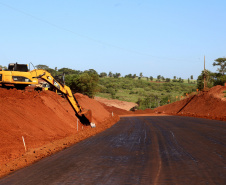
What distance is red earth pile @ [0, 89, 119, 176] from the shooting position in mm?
14953

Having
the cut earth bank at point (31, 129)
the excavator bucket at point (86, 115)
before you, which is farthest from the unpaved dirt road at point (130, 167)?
the excavator bucket at point (86, 115)

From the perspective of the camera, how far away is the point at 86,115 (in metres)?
31.8

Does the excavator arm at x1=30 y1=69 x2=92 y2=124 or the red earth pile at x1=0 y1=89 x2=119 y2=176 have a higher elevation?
the excavator arm at x1=30 y1=69 x2=92 y2=124

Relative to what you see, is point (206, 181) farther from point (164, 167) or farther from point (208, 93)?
point (208, 93)

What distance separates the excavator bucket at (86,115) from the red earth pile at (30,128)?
44.7 inches

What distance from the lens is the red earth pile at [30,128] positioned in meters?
15.0

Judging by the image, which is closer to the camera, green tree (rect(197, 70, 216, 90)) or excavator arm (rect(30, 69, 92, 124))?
excavator arm (rect(30, 69, 92, 124))

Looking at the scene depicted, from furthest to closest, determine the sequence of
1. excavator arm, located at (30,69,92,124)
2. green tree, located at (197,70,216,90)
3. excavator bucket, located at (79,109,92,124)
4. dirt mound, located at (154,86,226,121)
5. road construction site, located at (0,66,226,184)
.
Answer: green tree, located at (197,70,216,90) → dirt mound, located at (154,86,226,121) → excavator bucket, located at (79,109,92,124) → excavator arm, located at (30,69,92,124) → road construction site, located at (0,66,226,184)

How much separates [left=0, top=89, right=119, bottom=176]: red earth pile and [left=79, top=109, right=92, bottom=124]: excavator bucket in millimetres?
1134

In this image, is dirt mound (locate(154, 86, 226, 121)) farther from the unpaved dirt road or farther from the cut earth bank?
the unpaved dirt road

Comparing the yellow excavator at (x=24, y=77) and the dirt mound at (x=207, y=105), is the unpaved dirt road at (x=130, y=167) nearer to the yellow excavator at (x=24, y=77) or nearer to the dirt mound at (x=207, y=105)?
the yellow excavator at (x=24, y=77)

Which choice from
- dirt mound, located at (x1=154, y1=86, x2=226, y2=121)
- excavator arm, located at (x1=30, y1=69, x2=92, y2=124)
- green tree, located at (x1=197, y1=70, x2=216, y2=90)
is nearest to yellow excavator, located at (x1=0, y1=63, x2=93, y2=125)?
excavator arm, located at (x1=30, y1=69, x2=92, y2=124)

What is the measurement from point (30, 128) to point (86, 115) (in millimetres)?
10853

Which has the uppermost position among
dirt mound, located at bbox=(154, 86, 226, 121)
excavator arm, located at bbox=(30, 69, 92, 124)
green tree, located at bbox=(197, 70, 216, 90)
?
green tree, located at bbox=(197, 70, 216, 90)
